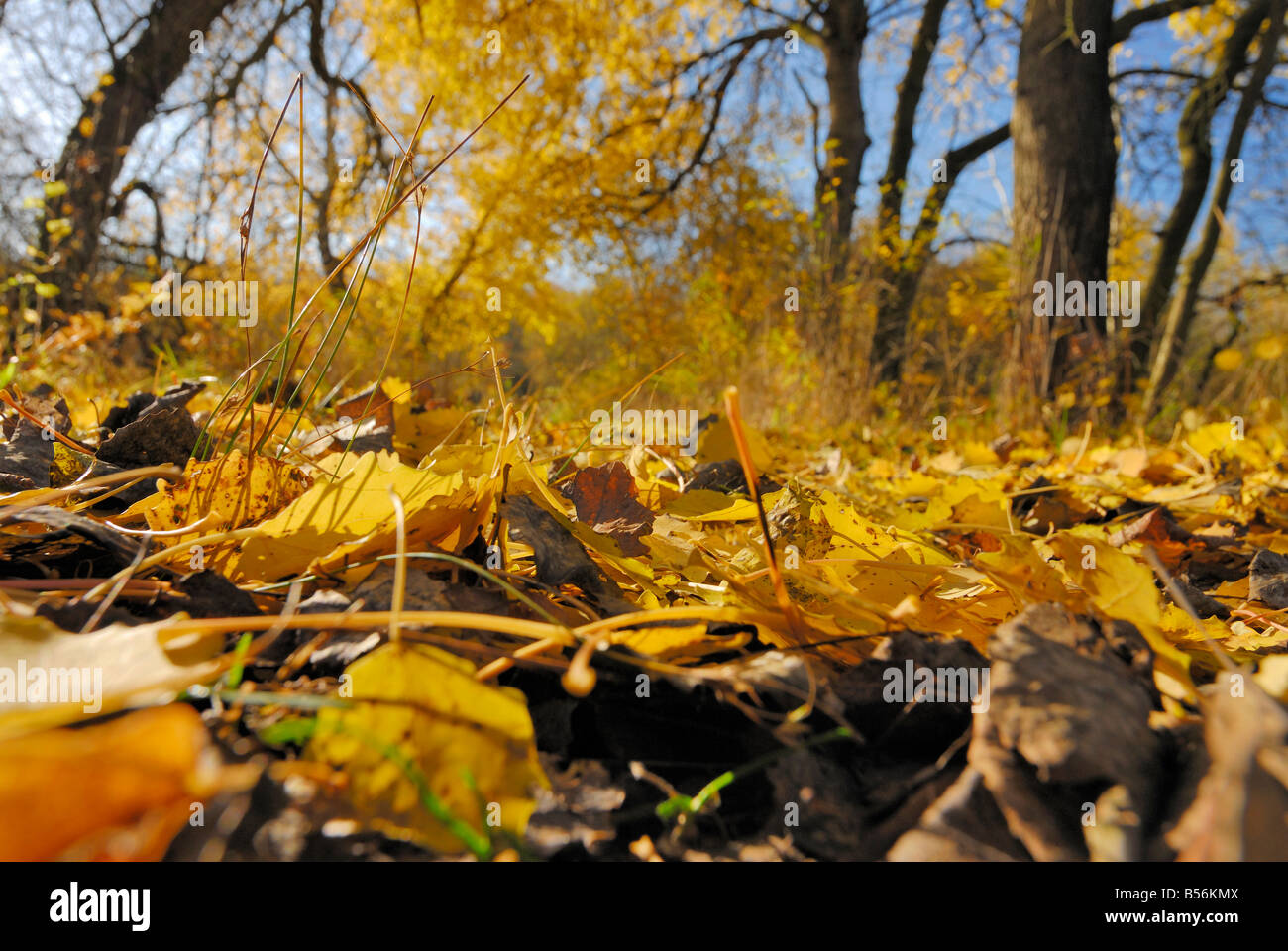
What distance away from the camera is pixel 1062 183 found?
3459mm

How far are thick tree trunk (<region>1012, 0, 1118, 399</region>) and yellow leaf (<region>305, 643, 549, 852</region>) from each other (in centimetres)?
355

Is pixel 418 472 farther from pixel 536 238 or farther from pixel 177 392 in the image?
pixel 536 238

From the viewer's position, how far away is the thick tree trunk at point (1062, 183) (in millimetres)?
3354

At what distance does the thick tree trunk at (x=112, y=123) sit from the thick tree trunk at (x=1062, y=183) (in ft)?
19.3

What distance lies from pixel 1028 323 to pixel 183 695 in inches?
149

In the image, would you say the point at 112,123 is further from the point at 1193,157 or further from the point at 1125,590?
the point at 1193,157

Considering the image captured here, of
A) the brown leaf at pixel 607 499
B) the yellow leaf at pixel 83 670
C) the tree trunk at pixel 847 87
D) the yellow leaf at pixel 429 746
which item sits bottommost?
the yellow leaf at pixel 429 746

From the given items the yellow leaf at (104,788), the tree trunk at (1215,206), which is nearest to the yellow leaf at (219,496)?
the yellow leaf at (104,788)

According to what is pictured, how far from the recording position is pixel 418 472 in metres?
0.54

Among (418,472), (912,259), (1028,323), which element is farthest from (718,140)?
(418,472)

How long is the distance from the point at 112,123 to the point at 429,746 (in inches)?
301

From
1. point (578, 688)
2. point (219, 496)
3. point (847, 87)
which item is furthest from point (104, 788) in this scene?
point (847, 87)

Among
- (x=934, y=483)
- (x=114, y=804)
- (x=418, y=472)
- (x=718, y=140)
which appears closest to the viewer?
(x=114, y=804)

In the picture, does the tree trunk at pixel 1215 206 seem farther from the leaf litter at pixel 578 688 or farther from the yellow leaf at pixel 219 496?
the yellow leaf at pixel 219 496
